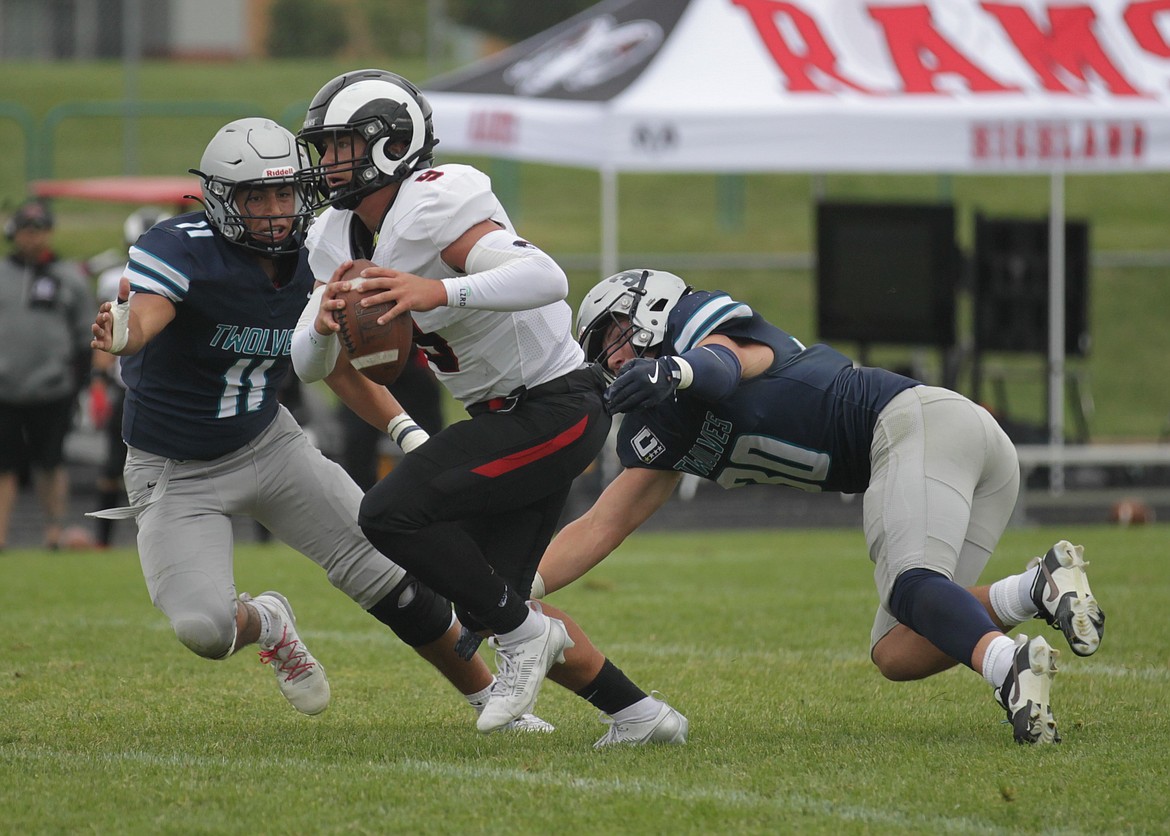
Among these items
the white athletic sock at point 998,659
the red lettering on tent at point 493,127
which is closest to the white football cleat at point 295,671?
the white athletic sock at point 998,659

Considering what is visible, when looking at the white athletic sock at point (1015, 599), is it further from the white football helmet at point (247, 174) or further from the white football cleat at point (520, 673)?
the white football helmet at point (247, 174)

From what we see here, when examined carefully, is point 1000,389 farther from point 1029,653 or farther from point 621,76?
point 1029,653

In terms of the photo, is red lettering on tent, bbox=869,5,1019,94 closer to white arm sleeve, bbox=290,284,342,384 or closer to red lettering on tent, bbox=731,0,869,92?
red lettering on tent, bbox=731,0,869,92

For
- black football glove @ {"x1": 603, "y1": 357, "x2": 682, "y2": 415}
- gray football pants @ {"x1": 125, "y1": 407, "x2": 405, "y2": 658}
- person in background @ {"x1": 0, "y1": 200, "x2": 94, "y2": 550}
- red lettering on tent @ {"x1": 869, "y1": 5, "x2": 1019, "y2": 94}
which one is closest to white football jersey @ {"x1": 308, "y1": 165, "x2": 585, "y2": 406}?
black football glove @ {"x1": 603, "y1": 357, "x2": 682, "y2": 415}

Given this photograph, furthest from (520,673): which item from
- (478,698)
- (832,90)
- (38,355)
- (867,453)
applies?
(832,90)

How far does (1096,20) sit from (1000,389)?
10.4ft

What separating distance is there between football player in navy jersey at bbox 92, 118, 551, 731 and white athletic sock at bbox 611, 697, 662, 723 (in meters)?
0.32

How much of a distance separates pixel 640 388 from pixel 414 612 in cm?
112

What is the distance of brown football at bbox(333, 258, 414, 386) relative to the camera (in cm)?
379

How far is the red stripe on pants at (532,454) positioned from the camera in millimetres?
3947

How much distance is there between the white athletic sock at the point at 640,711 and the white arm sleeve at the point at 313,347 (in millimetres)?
1153

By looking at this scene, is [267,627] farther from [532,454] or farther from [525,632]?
[532,454]

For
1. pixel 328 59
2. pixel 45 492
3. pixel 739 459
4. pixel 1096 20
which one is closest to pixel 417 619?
pixel 739 459

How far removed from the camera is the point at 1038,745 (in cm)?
382
